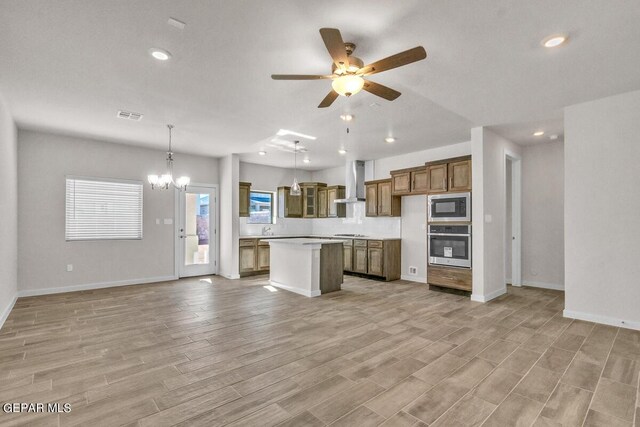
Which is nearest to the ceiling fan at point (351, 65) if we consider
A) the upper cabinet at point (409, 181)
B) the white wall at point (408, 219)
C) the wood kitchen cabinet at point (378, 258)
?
the upper cabinet at point (409, 181)

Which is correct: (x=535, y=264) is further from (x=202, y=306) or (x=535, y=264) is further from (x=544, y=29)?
(x=202, y=306)

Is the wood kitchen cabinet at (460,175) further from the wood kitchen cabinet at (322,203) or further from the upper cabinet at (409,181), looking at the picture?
the wood kitchen cabinet at (322,203)

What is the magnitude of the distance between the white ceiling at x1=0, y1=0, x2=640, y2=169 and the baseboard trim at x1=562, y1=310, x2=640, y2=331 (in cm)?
271

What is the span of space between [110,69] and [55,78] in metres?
0.77

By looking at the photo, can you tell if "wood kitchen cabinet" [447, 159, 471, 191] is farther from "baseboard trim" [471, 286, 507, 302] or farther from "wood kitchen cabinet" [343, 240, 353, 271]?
"wood kitchen cabinet" [343, 240, 353, 271]

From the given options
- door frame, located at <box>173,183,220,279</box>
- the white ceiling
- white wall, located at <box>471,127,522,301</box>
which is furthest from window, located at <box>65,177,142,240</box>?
white wall, located at <box>471,127,522,301</box>

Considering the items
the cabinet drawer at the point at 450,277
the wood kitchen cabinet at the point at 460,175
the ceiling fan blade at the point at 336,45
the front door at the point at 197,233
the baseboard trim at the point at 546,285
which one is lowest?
the baseboard trim at the point at 546,285

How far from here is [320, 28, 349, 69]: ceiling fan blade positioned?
2.09 meters

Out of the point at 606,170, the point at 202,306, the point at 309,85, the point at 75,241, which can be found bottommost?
the point at 202,306

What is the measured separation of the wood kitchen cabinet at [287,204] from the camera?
8.68m

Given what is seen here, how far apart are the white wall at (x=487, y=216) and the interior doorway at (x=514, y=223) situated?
97 cm

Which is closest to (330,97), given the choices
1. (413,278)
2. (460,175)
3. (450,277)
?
(460,175)

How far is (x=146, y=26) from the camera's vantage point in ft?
8.21

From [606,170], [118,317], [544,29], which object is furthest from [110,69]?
[606,170]
